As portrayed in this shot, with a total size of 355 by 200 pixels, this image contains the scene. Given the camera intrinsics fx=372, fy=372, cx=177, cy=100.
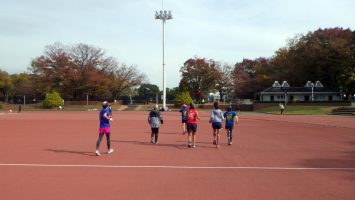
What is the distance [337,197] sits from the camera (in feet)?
22.8

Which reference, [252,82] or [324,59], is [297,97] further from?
[252,82]

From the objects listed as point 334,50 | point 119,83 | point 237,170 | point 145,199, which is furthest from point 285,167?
point 119,83

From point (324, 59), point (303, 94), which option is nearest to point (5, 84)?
point (303, 94)

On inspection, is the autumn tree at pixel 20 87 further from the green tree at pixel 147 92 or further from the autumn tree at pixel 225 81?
the autumn tree at pixel 225 81

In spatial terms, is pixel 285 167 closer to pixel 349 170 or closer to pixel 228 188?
pixel 349 170

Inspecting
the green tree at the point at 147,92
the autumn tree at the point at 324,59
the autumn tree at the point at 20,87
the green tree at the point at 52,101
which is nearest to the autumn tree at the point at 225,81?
the autumn tree at the point at 324,59

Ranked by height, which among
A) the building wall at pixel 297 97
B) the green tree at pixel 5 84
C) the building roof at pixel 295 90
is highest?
the green tree at pixel 5 84

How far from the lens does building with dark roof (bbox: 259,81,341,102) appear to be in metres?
73.6

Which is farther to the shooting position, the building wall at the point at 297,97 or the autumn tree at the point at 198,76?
the autumn tree at the point at 198,76

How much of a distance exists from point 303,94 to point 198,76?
26.1m

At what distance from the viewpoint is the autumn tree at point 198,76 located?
89.4 metres

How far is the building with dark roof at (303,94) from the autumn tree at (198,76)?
17.3 metres

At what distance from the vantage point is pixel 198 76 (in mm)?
90750

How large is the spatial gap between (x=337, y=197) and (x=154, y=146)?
866 centimetres
